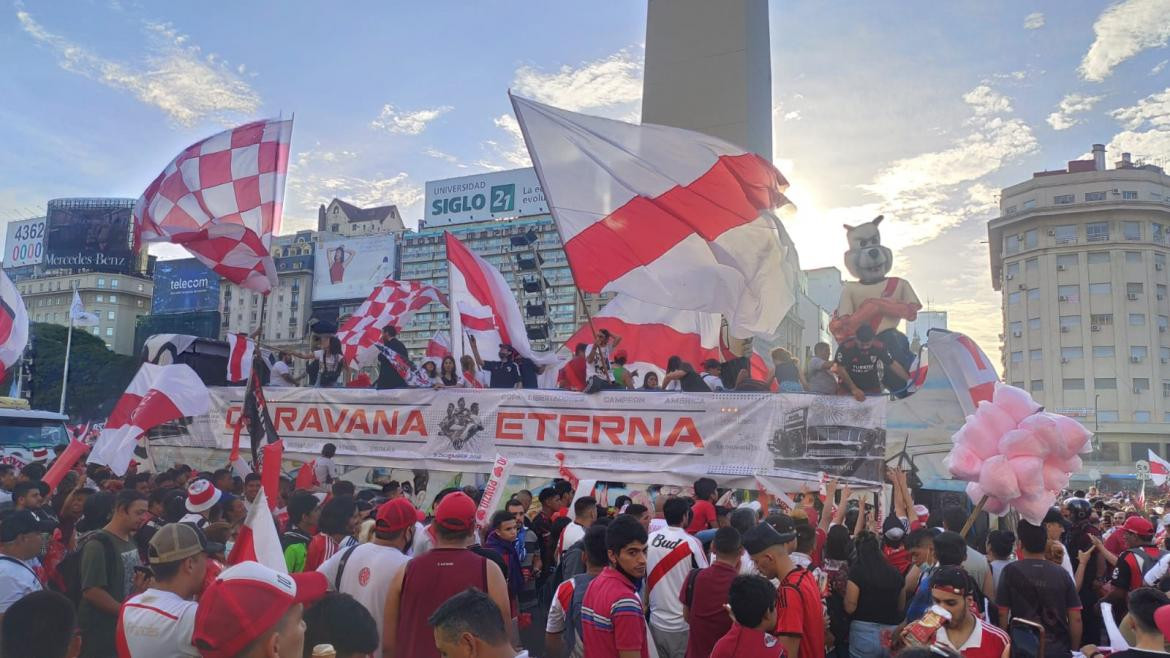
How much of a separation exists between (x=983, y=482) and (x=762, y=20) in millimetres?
10658

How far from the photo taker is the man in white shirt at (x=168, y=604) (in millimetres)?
2828

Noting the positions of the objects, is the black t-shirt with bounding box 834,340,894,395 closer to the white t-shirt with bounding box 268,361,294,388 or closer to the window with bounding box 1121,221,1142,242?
the white t-shirt with bounding box 268,361,294,388

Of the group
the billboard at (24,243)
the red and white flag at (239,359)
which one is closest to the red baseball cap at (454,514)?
the red and white flag at (239,359)

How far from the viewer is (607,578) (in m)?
3.80

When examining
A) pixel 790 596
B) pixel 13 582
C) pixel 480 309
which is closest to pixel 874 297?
pixel 480 309

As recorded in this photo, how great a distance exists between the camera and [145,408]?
1027 cm

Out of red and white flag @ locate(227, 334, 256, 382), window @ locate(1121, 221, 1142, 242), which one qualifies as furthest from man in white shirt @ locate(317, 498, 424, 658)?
window @ locate(1121, 221, 1142, 242)

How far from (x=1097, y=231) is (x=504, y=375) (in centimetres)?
6206

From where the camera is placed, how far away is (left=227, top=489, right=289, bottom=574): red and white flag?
3400 millimetres

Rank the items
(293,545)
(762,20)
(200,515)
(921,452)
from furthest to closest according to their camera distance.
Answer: (762,20) < (921,452) < (200,515) < (293,545)

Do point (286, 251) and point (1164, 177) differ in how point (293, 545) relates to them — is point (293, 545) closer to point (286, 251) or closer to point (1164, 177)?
point (1164, 177)

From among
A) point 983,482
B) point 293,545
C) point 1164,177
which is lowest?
point 293,545

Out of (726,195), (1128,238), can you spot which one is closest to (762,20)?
(726,195)

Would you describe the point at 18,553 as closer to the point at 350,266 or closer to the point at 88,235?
the point at 350,266
